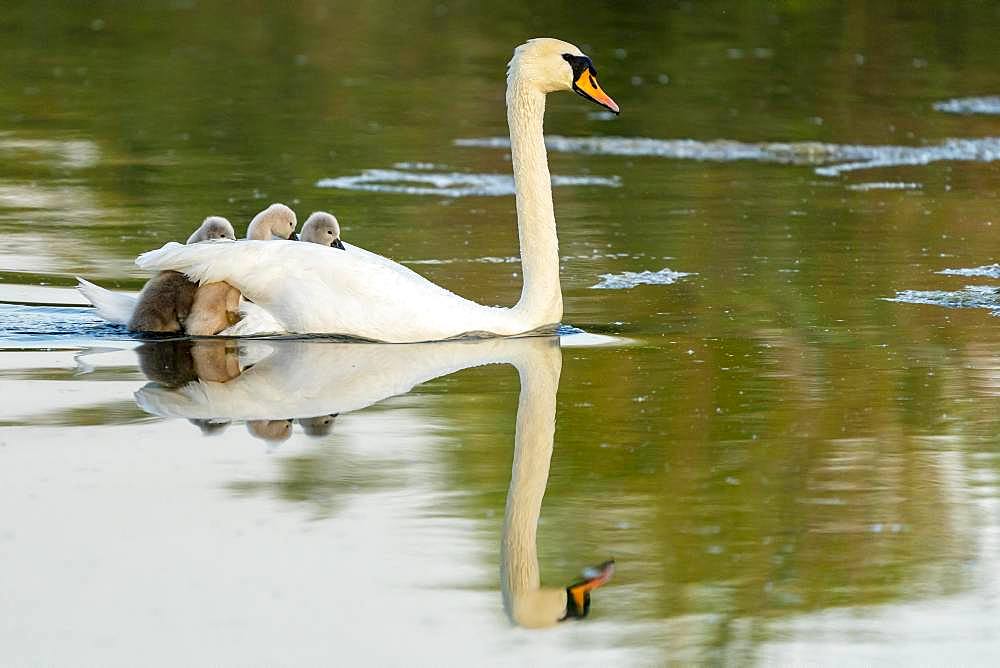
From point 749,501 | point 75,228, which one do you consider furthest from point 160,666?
point 75,228

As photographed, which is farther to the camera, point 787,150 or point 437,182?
point 787,150

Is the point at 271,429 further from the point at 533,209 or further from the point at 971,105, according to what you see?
the point at 971,105

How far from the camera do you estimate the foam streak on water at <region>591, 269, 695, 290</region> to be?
1067 cm

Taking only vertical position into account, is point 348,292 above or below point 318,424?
above

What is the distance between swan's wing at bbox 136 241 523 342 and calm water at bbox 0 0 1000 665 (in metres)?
0.15

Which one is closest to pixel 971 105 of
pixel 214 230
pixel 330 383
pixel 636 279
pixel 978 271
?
pixel 978 271

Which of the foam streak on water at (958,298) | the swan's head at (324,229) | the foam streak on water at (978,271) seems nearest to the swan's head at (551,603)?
the swan's head at (324,229)

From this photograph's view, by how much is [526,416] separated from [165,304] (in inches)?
83.3

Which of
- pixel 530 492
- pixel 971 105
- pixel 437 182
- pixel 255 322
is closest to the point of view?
pixel 530 492

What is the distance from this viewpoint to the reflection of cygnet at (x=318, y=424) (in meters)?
7.29

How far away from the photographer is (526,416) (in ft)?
24.9

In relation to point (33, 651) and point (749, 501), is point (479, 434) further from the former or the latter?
point (33, 651)

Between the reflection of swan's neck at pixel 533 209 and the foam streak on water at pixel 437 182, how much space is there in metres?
4.77

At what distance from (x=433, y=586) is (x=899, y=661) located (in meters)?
1.23
